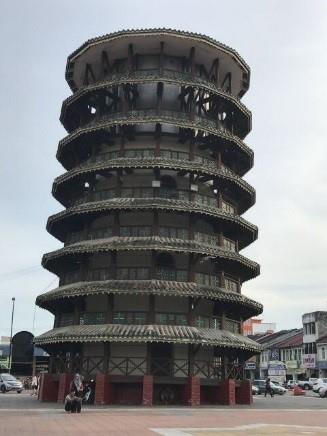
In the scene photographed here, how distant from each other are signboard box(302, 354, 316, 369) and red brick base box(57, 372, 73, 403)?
66.9 metres

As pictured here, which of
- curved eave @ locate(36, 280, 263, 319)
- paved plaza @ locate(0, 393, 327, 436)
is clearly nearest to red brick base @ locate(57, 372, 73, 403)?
curved eave @ locate(36, 280, 263, 319)

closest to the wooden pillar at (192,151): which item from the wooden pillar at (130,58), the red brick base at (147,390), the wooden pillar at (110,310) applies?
the wooden pillar at (130,58)

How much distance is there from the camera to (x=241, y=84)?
172 ft

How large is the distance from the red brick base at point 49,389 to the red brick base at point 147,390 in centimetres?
771

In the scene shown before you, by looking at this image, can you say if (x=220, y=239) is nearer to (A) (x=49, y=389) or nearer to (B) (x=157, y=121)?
(B) (x=157, y=121)

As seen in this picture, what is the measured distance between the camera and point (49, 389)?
134 feet

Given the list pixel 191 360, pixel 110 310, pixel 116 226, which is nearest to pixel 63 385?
pixel 110 310

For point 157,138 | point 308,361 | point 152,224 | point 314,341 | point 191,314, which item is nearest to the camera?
point 191,314

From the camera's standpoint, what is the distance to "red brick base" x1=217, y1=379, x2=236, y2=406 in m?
38.7

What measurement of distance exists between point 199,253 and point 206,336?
537 centimetres

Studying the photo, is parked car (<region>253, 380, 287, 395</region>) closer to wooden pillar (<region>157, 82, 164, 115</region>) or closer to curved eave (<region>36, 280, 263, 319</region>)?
curved eave (<region>36, 280, 263, 319</region>)

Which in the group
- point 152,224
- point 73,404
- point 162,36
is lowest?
point 73,404

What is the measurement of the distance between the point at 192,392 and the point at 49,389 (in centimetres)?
1042

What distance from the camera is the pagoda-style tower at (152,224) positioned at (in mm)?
38250
